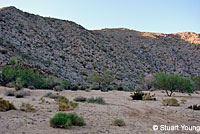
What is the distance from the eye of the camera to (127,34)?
72.3m

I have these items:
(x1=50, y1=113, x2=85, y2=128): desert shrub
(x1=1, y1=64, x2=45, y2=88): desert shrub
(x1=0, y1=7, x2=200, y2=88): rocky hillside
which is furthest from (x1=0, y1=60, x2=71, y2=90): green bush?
(x1=50, y1=113, x2=85, y2=128): desert shrub

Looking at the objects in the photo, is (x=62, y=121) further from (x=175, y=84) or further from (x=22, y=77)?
(x=175, y=84)

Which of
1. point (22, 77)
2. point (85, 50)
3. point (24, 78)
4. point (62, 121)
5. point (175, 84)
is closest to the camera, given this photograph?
point (62, 121)

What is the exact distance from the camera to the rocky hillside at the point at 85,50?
41.8 m

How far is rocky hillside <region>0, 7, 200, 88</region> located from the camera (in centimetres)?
4175

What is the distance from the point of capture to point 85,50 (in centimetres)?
5147

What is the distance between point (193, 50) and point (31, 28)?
146 ft

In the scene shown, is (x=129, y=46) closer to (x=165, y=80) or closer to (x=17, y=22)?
(x=17, y=22)

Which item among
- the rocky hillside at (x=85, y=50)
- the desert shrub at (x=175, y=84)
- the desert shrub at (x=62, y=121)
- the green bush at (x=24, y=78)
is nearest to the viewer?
the desert shrub at (x=62, y=121)

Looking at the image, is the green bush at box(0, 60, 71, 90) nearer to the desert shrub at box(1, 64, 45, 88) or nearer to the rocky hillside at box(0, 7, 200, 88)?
the desert shrub at box(1, 64, 45, 88)

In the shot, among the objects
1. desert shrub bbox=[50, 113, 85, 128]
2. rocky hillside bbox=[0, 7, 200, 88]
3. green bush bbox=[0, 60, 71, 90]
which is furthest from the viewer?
rocky hillside bbox=[0, 7, 200, 88]

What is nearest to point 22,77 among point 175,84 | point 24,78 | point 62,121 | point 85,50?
point 24,78

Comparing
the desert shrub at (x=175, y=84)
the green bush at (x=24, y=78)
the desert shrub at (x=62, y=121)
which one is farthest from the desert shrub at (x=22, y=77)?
the desert shrub at (x=62, y=121)

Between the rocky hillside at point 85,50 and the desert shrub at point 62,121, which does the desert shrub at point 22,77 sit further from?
the desert shrub at point 62,121
